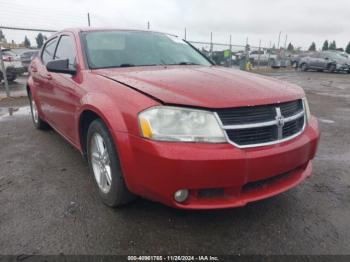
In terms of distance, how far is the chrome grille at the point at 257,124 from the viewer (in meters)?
2.08

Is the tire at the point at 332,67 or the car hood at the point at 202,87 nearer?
the car hood at the point at 202,87

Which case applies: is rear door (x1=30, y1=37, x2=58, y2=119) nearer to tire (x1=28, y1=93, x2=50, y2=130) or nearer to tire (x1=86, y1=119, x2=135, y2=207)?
tire (x1=28, y1=93, x2=50, y2=130)

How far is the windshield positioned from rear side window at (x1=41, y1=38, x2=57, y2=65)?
1.11m

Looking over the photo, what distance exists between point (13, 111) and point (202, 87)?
20.2 ft

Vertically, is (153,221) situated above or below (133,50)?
below

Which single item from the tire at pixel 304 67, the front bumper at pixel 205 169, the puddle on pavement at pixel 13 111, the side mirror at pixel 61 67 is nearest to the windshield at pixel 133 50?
the side mirror at pixel 61 67

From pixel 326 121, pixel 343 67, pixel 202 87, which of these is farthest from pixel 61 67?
pixel 343 67

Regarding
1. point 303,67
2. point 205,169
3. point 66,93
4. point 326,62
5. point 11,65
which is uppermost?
point 66,93

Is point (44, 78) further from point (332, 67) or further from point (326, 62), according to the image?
point (332, 67)

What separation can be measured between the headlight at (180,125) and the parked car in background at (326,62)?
24.0 metres

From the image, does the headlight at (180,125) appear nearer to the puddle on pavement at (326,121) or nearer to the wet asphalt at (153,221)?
the wet asphalt at (153,221)

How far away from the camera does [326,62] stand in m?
23.3

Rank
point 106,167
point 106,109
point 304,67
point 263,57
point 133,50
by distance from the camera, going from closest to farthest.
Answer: point 106,109 → point 106,167 → point 133,50 → point 304,67 → point 263,57

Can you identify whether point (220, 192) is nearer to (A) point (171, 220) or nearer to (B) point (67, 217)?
(A) point (171, 220)
